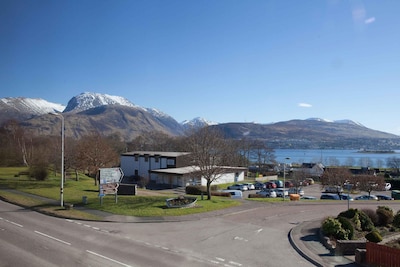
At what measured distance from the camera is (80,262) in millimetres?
15086

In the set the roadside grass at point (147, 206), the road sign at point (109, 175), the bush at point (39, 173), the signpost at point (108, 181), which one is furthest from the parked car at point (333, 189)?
the bush at point (39, 173)

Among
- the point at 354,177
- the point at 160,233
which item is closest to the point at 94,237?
the point at 160,233

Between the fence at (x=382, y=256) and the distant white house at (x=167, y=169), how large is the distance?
4136 centimetres

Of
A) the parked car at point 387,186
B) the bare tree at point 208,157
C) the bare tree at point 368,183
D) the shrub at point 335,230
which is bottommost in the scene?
the parked car at point 387,186

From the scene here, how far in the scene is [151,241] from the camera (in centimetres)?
1945

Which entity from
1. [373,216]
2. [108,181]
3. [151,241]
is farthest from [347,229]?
[108,181]

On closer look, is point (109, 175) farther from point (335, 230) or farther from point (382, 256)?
point (382, 256)

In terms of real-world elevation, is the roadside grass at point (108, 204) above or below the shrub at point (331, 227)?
below

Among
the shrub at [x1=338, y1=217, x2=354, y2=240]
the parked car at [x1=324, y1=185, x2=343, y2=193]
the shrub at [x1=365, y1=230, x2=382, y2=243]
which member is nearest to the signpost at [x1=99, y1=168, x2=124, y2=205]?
the shrub at [x1=338, y1=217, x2=354, y2=240]

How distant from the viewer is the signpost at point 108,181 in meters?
30.7

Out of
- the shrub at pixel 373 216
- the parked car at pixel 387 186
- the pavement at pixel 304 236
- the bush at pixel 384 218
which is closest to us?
the pavement at pixel 304 236

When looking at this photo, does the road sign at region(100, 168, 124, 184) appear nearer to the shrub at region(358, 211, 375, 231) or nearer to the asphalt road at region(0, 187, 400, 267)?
the asphalt road at region(0, 187, 400, 267)

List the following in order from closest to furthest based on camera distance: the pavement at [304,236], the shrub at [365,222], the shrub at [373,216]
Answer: the pavement at [304,236] → the shrub at [365,222] → the shrub at [373,216]

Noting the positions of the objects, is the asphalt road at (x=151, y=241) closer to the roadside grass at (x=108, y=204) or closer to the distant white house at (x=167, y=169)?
the roadside grass at (x=108, y=204)
